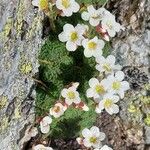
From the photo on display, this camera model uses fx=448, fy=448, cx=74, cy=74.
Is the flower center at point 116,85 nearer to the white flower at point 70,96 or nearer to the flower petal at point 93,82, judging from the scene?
the flower petal at point 93,82

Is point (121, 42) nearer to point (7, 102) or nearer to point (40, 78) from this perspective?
point (40, 78)

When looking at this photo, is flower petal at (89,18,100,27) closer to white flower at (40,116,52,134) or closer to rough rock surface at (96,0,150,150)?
rough rock surface at (96,0,150,150)

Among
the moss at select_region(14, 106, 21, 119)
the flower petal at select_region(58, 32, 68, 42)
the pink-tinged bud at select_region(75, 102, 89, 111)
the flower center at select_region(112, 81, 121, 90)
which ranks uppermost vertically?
the flower petal at select_region(58, 32, 68, 42)

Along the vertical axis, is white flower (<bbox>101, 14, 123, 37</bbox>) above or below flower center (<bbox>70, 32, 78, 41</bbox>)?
above

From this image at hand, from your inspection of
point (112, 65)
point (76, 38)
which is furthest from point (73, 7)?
point (112, 65)

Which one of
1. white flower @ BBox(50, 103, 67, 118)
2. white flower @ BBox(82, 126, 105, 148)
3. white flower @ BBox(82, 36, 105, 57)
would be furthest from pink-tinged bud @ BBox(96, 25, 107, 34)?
white flower @ BBox(82, 126, 105, 148)

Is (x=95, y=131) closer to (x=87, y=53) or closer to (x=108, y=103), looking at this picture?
(x=108, y=103)

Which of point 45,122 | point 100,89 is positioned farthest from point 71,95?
point 45,122
